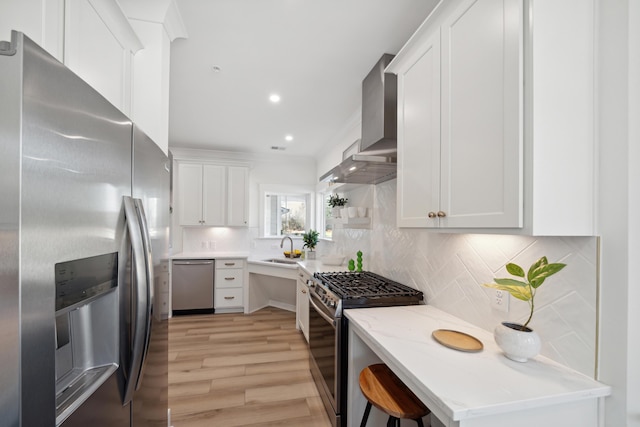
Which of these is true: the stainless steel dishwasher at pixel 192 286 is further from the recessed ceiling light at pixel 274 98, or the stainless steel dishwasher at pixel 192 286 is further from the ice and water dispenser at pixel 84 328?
the ice and water dispenser at pixel 84 328

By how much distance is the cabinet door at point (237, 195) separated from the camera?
4.52 m

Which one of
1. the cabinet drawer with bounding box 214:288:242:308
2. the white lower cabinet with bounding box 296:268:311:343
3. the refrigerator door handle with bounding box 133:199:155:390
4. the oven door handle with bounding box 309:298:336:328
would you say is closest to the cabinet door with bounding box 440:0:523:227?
the oven door handle with bounding box 309:298:336:328

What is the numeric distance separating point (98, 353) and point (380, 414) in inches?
61.1

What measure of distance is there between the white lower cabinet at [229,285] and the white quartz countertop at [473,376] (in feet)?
Answer: 10.6

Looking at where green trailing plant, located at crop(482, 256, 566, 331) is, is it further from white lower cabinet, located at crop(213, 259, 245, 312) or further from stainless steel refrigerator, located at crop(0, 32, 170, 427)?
white lower cabinet, located at crop(213, 259, 245, 312)

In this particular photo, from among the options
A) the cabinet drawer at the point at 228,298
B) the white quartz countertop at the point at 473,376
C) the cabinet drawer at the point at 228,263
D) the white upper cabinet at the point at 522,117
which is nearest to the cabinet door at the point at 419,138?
the white upper cabinet at the point at 522,117

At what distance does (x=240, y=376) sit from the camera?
2.45 meters

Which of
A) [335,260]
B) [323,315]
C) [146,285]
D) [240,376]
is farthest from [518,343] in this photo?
[335,260]

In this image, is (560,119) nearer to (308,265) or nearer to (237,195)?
(308,265)

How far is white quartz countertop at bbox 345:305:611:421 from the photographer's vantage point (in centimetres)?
84

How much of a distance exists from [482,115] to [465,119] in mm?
85

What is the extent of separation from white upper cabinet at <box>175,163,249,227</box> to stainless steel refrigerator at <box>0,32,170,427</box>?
3521 millimetres

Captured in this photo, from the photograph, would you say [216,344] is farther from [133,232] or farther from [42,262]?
[42,262]

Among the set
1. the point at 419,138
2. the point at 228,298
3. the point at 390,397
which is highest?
the point at 419,138
